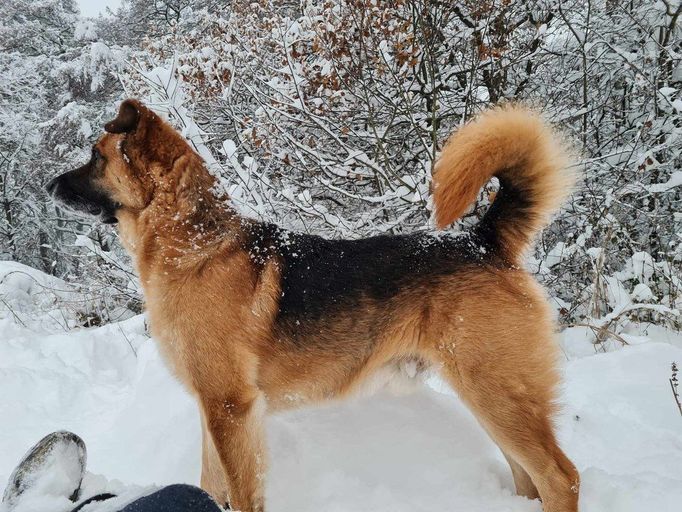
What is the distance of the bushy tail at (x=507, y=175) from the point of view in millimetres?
2473

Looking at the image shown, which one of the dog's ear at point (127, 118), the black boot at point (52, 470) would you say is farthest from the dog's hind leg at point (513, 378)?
the dog's ear at point (127, 118)

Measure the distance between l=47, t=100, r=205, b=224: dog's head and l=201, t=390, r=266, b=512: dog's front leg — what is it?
3.74 feet

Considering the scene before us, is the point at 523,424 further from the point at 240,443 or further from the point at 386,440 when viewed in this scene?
the point at 240,443

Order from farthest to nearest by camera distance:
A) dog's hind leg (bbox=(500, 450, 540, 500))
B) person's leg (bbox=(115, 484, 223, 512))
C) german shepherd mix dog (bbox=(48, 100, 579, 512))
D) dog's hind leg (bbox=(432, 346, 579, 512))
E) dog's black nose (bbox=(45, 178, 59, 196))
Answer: dog's black nose (bbox=(45, 178, 59, 196)), dog's hind leg (bbox=(500, 450, 540, 500)), german shepherd mix dog (bbox=(48, 100, 579, 512)), dog's hind leg (bbox=(432, 346, 579, 512)), person's leg (bbox=(115, 484, 223, 512))

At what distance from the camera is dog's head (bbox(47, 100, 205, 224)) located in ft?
9.06

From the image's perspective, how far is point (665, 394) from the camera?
10.6 feet

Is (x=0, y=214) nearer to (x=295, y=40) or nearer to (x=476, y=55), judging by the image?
(x=295, y=40)

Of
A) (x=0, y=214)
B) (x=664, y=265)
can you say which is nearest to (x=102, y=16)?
(x=0, y=214)

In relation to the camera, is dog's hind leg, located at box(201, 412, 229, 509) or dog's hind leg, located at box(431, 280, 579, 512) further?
dog's hind leg, located at box(201, 412, 229, 509)

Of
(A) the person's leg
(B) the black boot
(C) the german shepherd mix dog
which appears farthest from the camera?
(C) the german shepherd mix dog

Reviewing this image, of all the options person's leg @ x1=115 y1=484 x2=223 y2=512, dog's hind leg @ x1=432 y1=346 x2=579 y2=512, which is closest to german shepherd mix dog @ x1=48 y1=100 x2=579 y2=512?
dog's hind leg @ x1=432 y1=346 x2=579 y2=512

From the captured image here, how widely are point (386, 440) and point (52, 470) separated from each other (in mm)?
1758

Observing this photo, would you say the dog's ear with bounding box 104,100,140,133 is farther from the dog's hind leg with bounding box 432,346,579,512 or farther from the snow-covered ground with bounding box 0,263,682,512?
the dog's hind leg with bounding box 432,346,579,512

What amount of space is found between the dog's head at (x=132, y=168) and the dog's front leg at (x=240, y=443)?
1.14 metres
